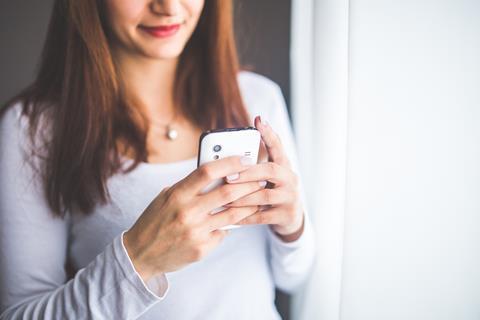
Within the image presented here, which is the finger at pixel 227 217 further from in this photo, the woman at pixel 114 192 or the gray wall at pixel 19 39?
the gray wall at pixel 19 39

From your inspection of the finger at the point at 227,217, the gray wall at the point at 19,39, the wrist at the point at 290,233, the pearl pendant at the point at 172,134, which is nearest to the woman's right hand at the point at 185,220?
the finger at the point at 227,217

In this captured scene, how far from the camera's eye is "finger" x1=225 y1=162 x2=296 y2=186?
610 millimetres

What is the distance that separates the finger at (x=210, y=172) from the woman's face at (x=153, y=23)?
1.09 feet

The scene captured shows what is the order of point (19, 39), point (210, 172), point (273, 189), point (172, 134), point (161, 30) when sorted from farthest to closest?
point (19, 39) < point (172, 134) < point (161, 30) < point (273, 189) < point (210, 172)

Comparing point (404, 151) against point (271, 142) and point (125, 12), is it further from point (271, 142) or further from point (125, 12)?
point (125, 12)

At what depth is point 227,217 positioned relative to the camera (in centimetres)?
62

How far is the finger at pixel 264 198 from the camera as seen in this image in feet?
2.09

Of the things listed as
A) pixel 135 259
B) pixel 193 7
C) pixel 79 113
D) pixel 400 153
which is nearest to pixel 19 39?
pixel 79 113

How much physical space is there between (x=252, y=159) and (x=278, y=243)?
0.26 metres

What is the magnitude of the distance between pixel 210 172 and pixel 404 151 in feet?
1.03

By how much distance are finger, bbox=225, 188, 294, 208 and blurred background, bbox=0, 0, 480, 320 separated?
11 centimetres

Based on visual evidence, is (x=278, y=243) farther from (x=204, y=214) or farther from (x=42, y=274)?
(x=42, y=274)

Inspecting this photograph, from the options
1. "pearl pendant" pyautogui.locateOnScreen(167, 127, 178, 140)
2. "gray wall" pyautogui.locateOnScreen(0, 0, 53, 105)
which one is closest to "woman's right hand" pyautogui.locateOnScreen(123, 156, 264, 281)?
"pearl pendant" pyautogui.locateOnScreen(167, 127, 178, 140)

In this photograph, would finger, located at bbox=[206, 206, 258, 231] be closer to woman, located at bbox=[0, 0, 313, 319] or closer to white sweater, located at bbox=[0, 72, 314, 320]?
woman, located at bbox=[0, 0, 313, 319]
